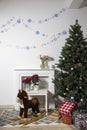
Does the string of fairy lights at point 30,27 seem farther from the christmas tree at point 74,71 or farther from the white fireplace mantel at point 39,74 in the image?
the christmas tree at point 74,71

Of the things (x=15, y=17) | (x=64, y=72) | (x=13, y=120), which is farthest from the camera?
(x=15, y=17)

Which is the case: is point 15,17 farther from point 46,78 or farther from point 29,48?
point 46,78

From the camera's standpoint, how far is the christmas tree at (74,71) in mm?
3645

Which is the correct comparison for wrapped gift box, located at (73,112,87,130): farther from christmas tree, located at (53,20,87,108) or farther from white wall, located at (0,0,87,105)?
white wall, located at (0,0,87,105)

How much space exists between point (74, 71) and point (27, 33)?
154cm

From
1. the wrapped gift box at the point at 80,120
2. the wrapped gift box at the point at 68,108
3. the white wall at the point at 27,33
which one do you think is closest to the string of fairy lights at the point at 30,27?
the white wall at the point at 27,33

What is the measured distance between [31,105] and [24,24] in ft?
6.09

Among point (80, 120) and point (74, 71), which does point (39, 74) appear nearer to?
point (74, 71)

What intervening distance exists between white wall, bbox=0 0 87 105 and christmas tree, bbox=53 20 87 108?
917mm

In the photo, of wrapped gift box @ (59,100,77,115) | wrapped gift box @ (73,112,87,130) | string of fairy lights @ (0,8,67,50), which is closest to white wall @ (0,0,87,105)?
string of fairy lights @ (0,8,67,50)

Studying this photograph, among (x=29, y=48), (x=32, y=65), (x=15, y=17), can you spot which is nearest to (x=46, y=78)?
(x=32, y=65)

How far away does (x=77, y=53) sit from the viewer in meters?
3.70

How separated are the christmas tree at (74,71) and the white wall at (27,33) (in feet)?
3.01

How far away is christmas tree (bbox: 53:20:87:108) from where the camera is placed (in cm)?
364
